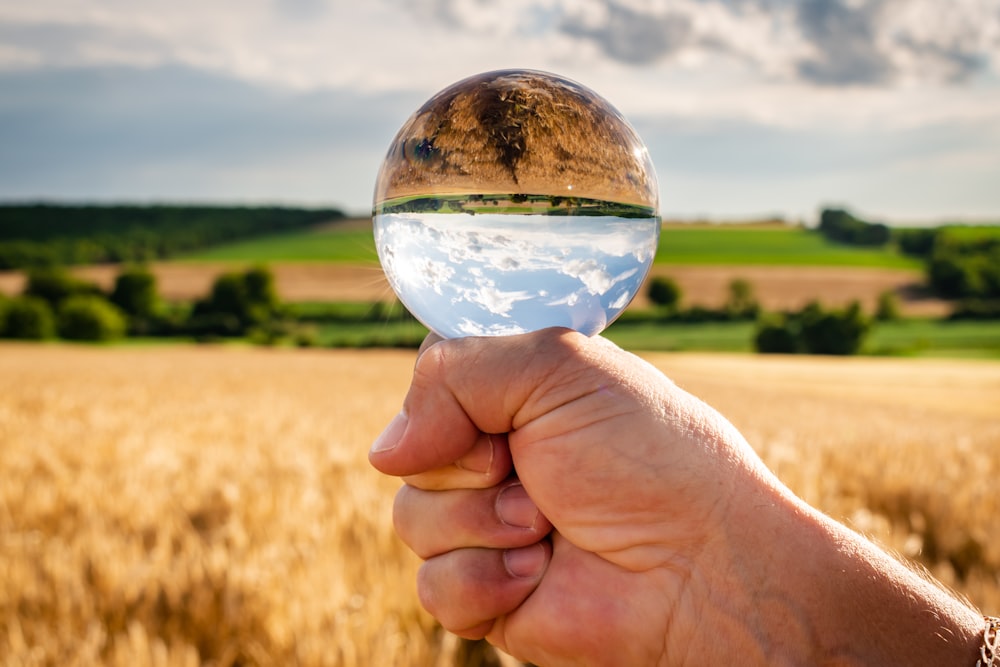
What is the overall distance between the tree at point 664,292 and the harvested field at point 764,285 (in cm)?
135

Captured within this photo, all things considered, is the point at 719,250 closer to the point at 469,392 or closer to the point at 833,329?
the point at 833,329

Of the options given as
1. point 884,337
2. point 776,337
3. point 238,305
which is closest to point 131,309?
point 238,305

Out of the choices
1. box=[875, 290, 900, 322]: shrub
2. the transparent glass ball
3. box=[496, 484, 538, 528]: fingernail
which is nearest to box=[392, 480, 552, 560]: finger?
box=[496, 484, 538, 528]: fingernail

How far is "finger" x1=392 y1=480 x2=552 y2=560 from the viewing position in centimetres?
178

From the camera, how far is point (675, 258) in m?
70.6

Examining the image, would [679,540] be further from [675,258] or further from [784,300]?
[675,258]

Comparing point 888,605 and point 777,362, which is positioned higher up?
point 888,605

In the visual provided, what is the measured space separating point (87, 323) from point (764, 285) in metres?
61.3

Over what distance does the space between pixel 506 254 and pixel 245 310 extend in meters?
69.2

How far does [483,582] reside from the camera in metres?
1.81

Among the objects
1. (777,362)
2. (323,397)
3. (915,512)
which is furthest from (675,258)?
(915,512)

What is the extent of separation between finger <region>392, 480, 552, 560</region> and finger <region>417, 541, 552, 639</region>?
1.2 inches

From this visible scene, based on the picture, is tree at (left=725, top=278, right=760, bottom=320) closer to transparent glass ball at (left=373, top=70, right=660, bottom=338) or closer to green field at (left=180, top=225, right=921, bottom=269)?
green field at (left=180, top=225, right=921, bottom=269)

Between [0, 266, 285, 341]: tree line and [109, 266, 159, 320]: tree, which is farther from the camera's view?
[109, 266, 159, 320]: tree
